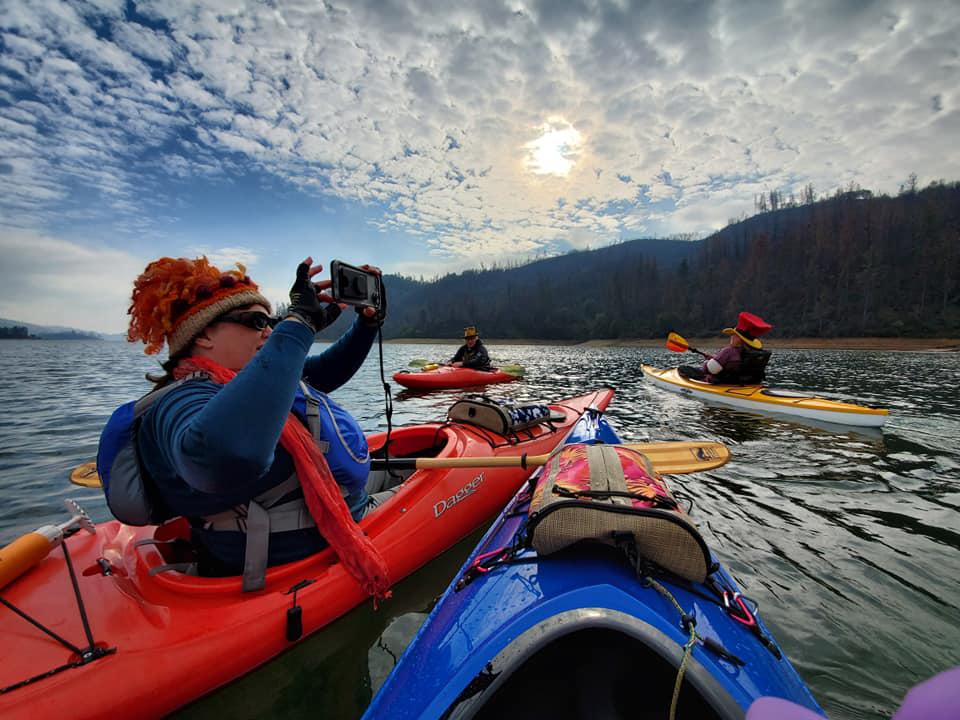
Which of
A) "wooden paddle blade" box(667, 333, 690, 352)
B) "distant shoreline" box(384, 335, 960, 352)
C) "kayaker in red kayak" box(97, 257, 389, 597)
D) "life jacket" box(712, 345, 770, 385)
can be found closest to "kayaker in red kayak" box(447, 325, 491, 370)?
"wooden paddle blade" box(667, 333, 690, 352)

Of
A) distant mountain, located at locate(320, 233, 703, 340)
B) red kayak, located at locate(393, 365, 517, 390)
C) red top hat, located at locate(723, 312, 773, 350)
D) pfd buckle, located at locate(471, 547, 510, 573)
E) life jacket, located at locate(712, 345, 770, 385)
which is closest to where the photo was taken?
pfd buckle, located at locate(471, 547, 510, 573)

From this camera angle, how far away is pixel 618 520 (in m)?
1.91

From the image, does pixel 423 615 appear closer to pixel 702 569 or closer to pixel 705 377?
pixel 702 569

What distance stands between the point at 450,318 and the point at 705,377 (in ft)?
289

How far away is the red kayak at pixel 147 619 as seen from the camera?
1.80m

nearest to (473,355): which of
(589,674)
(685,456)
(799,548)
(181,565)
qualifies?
(685,456)

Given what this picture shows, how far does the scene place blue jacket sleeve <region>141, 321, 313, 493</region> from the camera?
1.37m

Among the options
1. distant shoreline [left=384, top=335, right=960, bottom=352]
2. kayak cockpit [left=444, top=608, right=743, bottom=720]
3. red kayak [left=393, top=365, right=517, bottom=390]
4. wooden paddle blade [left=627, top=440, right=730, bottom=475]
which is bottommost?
distant shoreline [left=384, top=335, right=960, bottom=352]

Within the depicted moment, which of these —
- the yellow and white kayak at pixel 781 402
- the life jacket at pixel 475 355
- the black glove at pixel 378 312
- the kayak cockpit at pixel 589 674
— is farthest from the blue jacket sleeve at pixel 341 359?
the life jacket at pixel 475 355

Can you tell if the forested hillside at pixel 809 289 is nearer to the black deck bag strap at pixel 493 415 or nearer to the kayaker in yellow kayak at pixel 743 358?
the kayaker in yellow kayak at pixel 743 358

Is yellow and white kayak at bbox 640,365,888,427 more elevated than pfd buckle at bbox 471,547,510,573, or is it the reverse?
pfd buckle at bbox 471,547,510,573

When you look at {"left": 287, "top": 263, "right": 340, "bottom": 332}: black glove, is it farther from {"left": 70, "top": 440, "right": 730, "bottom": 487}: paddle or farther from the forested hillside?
the forested hillside

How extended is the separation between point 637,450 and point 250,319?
171 inches

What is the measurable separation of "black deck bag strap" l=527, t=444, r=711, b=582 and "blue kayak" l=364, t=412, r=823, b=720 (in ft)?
0.24
